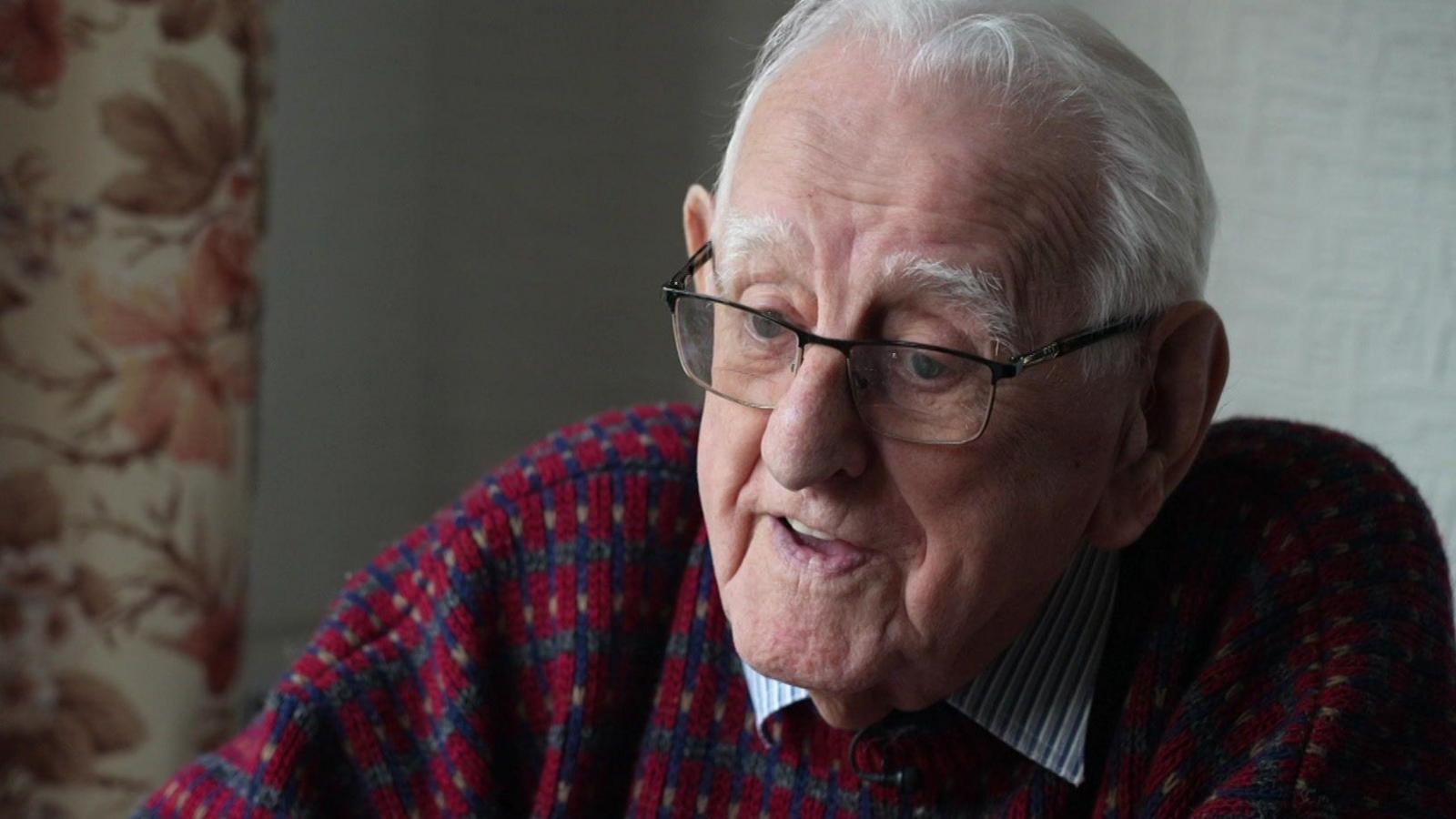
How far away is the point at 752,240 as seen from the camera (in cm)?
109

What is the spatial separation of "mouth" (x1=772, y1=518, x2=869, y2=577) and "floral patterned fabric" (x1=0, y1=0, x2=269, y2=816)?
88 cm

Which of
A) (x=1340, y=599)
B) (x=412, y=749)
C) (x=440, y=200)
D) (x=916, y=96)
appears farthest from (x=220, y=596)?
(x=1340, y=599)

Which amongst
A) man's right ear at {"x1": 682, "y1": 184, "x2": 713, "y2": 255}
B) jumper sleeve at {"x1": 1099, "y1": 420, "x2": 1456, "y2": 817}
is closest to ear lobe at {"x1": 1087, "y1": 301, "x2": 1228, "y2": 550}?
jumper sleeve at {"x1": 1099, "y1": 420, "x2": 1456, "y2": 817}

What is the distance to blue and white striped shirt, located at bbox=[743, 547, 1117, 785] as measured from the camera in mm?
1199

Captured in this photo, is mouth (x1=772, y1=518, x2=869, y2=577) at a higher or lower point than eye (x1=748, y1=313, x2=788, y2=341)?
lower

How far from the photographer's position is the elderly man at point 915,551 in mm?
1054

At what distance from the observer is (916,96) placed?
1056 millimetres

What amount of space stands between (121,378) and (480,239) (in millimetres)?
922

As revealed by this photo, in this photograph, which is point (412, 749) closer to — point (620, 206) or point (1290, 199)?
point (1290, 199)

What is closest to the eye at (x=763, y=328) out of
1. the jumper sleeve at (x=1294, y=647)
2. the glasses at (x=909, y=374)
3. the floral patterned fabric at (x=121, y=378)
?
the glasses at (x=909, y=374)

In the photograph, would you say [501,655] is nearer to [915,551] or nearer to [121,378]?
[915,551]

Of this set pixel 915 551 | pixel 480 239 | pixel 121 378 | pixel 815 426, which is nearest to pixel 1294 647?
pixel 915 551

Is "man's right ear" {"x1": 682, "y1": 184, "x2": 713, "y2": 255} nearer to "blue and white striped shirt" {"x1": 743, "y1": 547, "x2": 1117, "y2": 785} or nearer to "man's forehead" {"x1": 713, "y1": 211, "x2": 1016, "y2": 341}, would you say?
"man's forehead" {"x1": 713, "y1": 211, "x2": 1016, "y2": 341}

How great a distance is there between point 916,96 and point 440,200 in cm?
155
